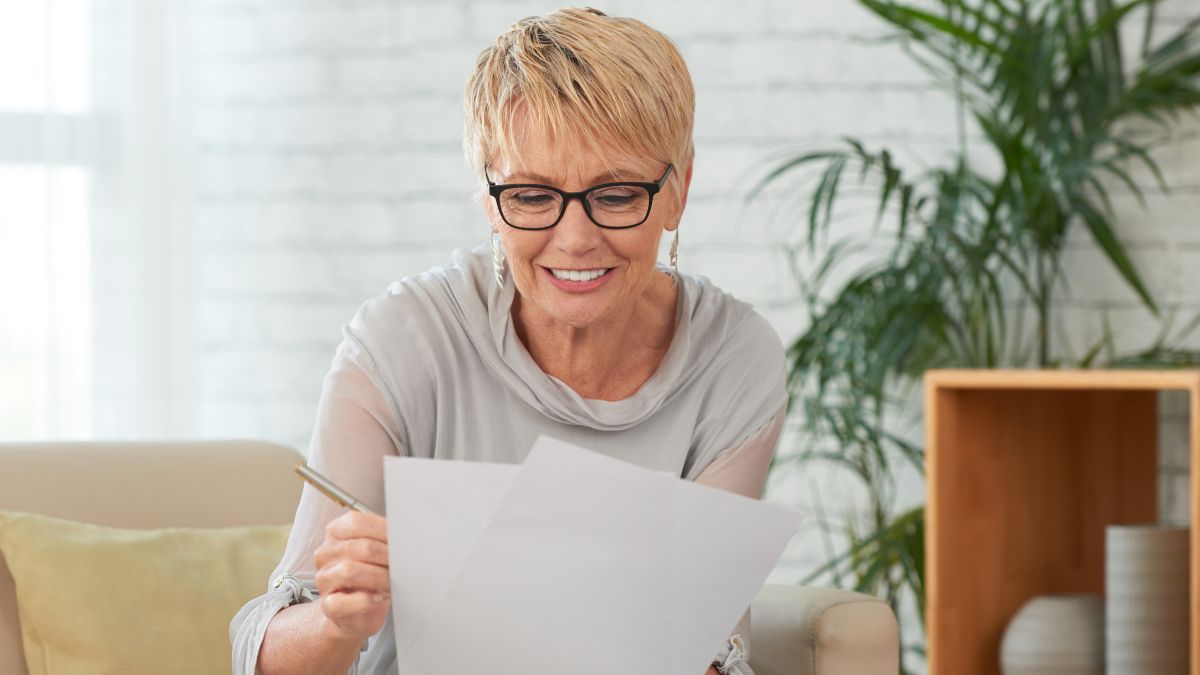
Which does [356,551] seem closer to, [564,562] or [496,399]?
[564,562]

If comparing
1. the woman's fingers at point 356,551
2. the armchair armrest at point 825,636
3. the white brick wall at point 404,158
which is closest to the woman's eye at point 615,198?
the woman's fingers at point 356,551

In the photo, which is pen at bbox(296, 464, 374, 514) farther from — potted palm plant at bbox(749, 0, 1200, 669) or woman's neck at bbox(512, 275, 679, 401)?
potted palm plant at bbox(749, 0, 1200, 669)

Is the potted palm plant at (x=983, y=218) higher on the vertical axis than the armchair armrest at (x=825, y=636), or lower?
higher

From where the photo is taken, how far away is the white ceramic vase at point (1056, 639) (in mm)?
2268

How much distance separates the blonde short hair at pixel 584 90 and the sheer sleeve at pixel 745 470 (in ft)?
1.05

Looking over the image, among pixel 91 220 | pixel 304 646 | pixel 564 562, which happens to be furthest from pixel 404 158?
pixel 564 562

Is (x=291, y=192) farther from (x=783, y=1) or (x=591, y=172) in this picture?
(x=591, y=172)

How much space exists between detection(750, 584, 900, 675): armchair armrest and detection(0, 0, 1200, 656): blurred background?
90 centimetres

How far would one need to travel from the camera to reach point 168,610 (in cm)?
168

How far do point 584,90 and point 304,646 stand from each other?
54 centimetres

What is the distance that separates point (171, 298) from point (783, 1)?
144cm

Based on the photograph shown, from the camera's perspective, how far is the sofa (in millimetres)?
1581

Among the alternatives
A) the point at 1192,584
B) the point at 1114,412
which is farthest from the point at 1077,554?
the point at 1192,584

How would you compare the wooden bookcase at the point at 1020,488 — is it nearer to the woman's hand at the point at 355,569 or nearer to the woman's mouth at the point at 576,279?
the woman's mouth at the point at 576,279
